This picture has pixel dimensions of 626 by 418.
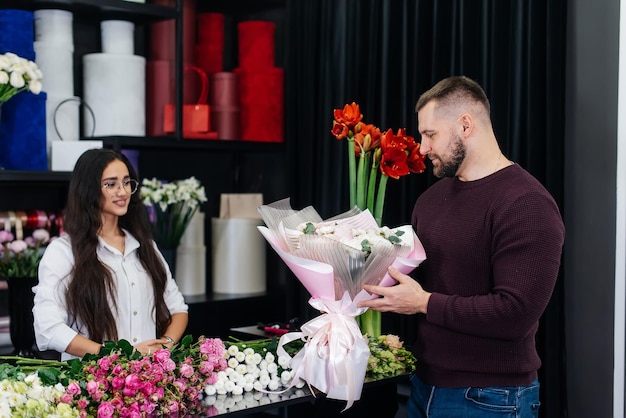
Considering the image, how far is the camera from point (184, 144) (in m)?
3.72

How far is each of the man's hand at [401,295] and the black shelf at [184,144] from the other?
5.45 ft

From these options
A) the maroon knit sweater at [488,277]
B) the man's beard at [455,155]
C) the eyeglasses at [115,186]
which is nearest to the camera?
the maroon knit sweater at [488,277]

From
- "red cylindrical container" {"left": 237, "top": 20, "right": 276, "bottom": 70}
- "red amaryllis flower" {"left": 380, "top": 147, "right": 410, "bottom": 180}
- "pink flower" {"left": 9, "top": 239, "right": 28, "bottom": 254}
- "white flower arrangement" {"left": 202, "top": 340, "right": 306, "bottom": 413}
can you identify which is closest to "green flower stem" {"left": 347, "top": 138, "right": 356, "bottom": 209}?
"red amaryllis flower" {"left": 380, "top": 147, "right": 410, "bottom": 180}

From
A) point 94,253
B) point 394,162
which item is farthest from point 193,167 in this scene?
point 394,162

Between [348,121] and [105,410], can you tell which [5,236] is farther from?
[105,410]

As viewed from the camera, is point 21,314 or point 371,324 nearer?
point 371,324

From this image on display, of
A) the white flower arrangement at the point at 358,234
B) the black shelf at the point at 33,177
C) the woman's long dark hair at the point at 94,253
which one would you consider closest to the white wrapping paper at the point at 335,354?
the white flower arrangement at the point at 358,234

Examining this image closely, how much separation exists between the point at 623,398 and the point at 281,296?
1770 mm

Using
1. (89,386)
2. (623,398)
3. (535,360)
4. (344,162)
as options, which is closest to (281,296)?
(344,162)

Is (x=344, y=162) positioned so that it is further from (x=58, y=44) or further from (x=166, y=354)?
(x=166, y=354)

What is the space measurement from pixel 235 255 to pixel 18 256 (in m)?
1.11

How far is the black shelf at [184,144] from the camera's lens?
138 inches

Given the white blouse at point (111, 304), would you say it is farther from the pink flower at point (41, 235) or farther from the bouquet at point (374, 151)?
the bouquet at point (374, 151)

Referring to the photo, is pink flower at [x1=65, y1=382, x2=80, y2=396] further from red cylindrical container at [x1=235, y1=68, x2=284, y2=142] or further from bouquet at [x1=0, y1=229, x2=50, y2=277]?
red cylindrical container at [x1=235, y1=68, x2=284, y2=142]
